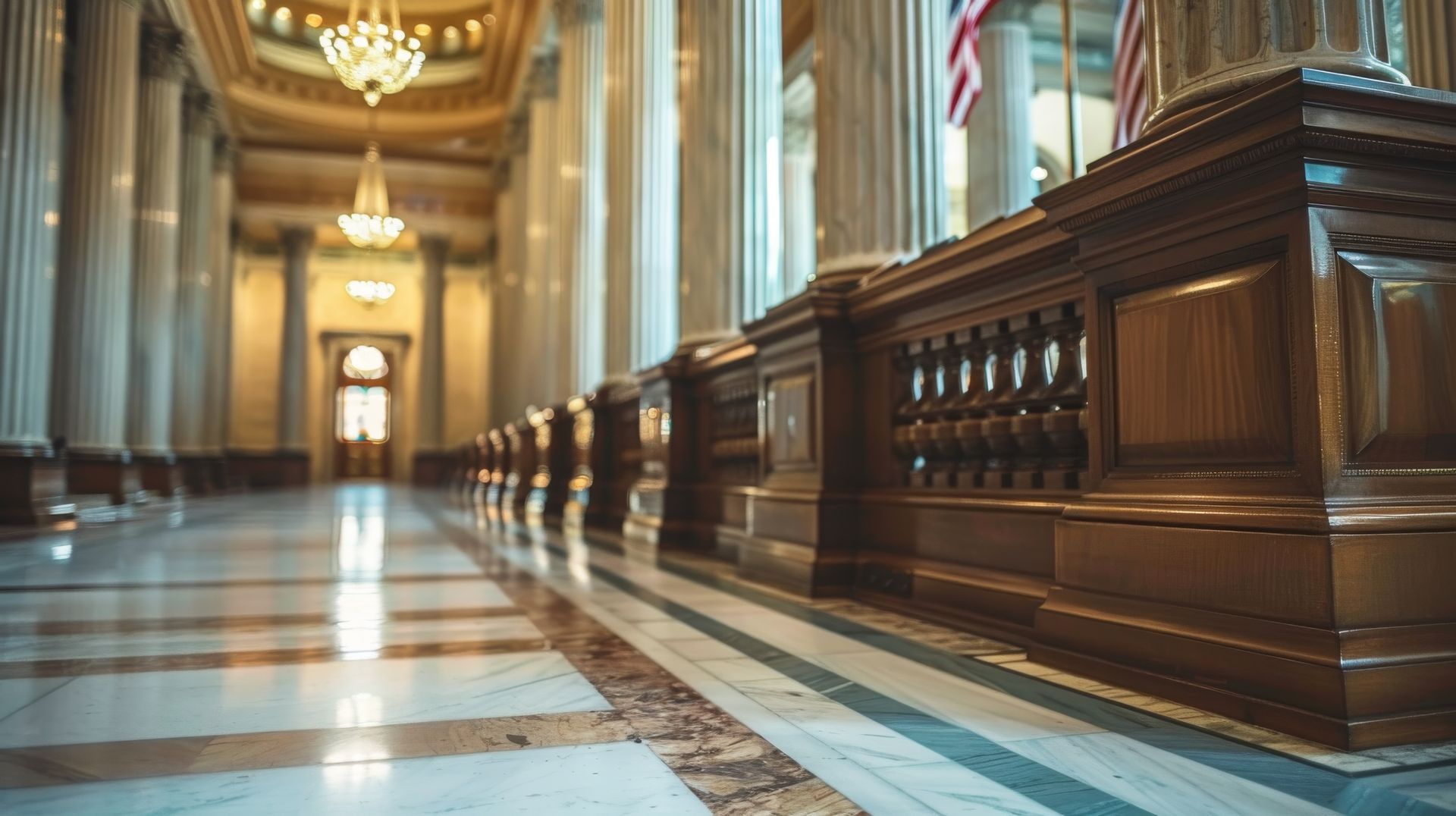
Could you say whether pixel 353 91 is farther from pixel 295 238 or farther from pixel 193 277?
pixel 193 277

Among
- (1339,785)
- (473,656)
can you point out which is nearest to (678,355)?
(473,656)

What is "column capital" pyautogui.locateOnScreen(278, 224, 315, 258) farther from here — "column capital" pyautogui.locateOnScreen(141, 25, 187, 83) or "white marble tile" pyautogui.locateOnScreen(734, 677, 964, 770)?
"white marble tile" pyautogui.locateOnScreen(734, 677, 964, 770)

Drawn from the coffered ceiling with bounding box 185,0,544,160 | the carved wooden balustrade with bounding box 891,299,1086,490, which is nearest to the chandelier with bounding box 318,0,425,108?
the coffered ceiling with bounding box 185,0,544,160

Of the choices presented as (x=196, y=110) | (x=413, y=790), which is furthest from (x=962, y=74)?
(x=196, y=110)

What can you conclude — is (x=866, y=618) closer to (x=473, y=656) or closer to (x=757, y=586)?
(x=757, y=586)

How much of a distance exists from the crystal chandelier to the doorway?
53.7 feet

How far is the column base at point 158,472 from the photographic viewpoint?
1518cm

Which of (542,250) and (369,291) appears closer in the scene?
(542,250)

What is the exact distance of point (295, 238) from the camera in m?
27.5

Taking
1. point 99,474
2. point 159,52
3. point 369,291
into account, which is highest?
point 159,52

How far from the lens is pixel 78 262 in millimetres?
12484

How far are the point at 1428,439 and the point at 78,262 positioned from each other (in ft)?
46.9

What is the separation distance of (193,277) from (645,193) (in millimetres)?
14332

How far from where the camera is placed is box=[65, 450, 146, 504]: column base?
12.3 metres
